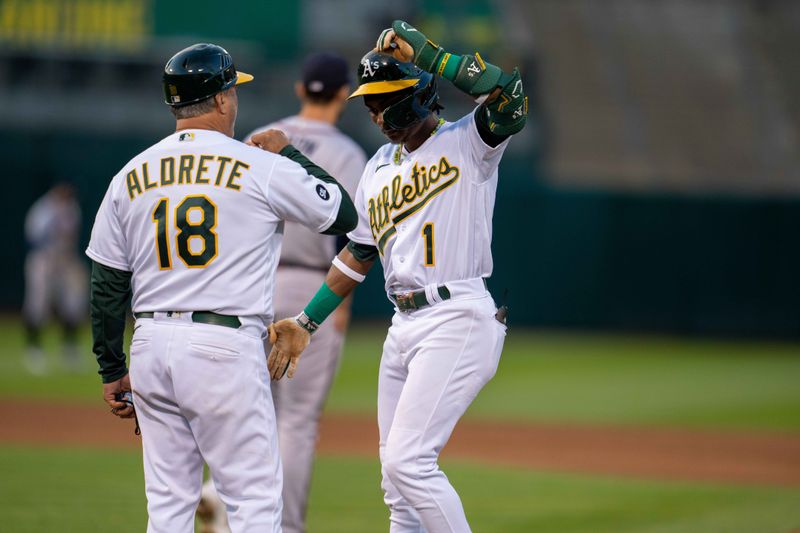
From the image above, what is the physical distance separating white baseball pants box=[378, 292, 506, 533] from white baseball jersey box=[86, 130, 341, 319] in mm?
673

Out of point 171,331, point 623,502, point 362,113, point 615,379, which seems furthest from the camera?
point 362,113

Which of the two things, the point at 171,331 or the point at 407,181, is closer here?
the point at 171,331

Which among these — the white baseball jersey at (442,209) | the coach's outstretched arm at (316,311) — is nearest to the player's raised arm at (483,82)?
the white baseball jersey at (442,209)

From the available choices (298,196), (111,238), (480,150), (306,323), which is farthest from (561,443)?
(111,238)

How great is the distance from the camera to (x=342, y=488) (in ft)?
25.2

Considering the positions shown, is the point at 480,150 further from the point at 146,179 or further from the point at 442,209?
the point at 146,179

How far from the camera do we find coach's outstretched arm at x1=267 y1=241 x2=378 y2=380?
4.53 meters

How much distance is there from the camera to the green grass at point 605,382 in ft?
39.8

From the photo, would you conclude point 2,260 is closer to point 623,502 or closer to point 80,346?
point 80,346

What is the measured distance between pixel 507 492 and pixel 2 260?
50.8 ft

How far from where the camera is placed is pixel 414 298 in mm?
4562

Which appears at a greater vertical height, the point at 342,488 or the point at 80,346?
the point at 342,488

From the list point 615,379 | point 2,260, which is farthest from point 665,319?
point 2,260

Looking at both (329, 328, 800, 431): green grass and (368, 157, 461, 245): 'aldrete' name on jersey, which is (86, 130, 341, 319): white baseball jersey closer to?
(368, 157, 461, 245): 'aldrete' name on jersey
